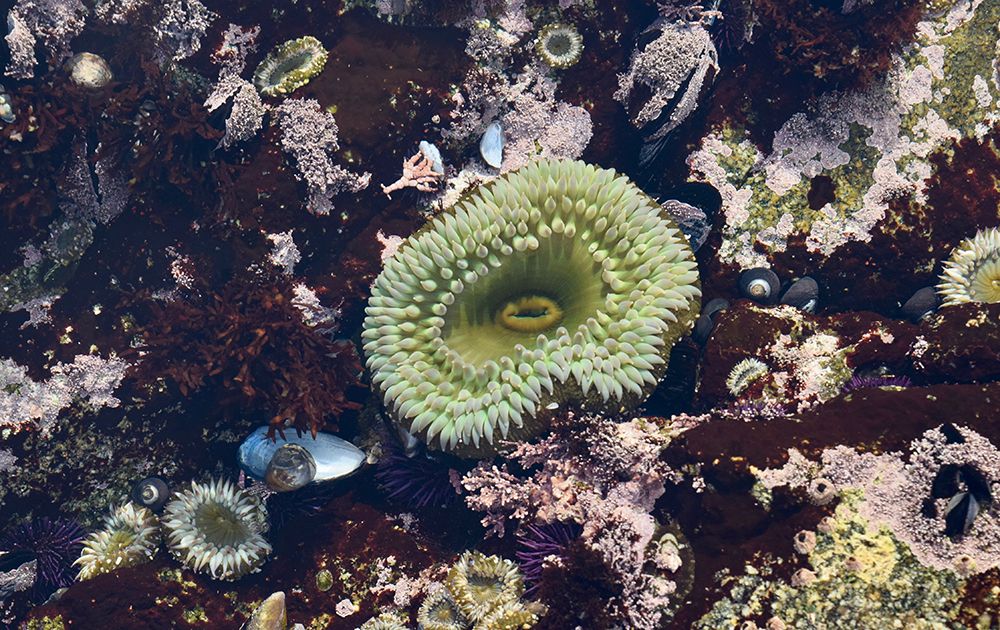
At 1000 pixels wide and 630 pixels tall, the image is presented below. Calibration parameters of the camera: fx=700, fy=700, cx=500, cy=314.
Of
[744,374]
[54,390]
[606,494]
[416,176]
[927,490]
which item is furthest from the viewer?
[54,390]

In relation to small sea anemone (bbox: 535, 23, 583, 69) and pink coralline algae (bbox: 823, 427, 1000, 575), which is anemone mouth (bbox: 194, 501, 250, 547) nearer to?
pink coralline algae (bbox: 823, 427, 1000, 575)

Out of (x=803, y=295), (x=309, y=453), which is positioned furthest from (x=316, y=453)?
(x=803, y=295)

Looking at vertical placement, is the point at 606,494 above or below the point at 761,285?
below

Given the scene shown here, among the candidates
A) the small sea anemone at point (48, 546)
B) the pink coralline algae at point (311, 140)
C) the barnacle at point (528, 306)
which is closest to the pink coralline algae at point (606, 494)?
the barnacle at point (528, 306)

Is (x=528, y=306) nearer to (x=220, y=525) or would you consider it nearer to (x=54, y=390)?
(x=220, y=525)

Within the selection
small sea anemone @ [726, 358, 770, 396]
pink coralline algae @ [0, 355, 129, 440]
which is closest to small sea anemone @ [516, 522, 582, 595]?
small sea anemone @ [726, 358, 770, 396]
